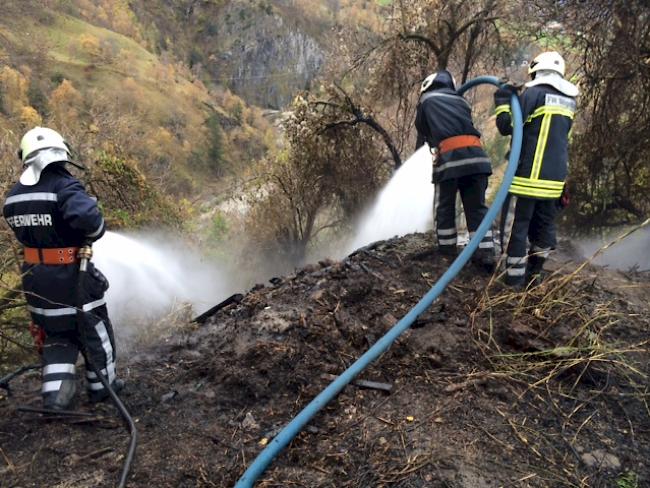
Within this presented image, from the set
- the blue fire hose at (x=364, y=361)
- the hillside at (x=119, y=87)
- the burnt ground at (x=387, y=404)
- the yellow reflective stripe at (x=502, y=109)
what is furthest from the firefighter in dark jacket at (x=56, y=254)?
the hillside at (x=119, y=87)

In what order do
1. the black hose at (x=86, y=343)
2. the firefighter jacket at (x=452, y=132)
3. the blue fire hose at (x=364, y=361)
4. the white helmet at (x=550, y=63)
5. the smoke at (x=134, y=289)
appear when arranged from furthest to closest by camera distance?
the smoke at (x=134, y=289)
the firefighter jacket at (x=452, y=132)
the white helmet at (x=550, y=63)
the black hose at (x=86, y=343)
the blue fire hose at (x=364, y=361)

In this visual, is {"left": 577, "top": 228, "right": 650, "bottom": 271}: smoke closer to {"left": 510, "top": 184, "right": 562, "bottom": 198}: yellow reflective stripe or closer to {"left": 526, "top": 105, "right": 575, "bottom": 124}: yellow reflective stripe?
{"left": 510, "top": 184, "right": 562, "bottom": 198}: yellow reflective stripe

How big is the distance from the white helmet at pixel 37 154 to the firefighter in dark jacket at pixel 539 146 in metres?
3.34

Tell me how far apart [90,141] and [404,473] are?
8.44 m

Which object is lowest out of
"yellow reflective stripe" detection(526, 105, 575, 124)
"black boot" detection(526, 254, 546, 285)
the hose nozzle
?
"black boot" detection(526, 254, 546, 285)

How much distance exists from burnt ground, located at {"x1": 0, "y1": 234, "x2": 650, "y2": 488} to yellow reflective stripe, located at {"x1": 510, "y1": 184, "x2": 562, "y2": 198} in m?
0.79

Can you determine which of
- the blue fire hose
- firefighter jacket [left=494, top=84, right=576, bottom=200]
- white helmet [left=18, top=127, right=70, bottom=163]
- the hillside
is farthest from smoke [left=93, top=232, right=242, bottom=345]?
the hillside

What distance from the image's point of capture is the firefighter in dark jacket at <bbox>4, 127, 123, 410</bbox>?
2.88 meters

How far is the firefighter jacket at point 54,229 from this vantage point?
2.88m

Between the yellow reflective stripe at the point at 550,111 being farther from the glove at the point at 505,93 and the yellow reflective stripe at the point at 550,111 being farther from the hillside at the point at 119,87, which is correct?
the hillside at the point at 119,87

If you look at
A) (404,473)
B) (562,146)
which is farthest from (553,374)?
(562,146)

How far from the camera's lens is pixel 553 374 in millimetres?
2650

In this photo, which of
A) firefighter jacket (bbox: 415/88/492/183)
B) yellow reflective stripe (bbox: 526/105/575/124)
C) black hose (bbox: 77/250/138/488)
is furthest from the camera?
firefighter jacket (bbox: 415/88/492/183)

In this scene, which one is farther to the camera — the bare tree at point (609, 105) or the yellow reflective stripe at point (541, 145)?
the bare tree at point (609, 105)
